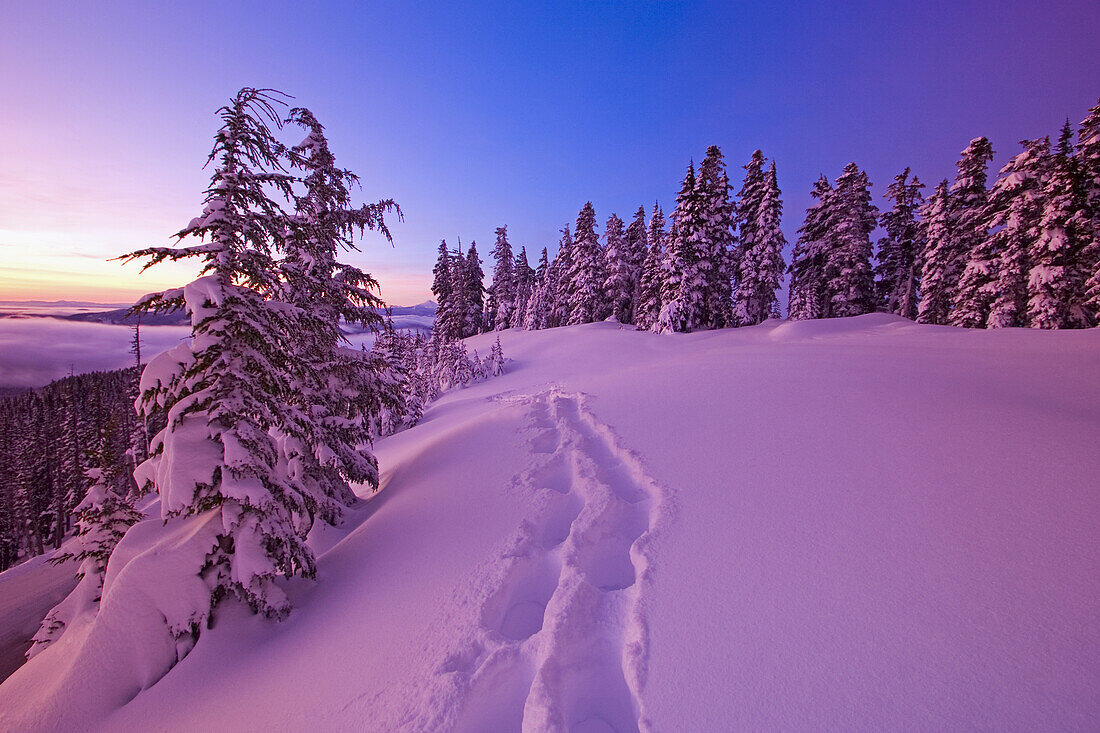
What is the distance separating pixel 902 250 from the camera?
35656 millimetres

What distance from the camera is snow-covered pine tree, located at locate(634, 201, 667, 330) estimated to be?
1362 inches

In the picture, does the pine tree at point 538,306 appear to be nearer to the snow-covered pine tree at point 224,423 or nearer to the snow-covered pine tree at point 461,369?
the snow-covered pine tree at point 461,369

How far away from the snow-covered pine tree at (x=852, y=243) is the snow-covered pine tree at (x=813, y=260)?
1081 mm

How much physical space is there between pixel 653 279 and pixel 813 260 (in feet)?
48.9

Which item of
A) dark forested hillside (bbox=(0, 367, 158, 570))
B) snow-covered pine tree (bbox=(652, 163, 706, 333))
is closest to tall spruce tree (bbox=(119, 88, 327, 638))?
snow-covered pine tree (bbox=(652, 163, 706, 333))

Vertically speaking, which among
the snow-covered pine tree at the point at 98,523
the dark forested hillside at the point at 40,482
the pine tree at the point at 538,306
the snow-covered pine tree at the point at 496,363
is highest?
the pine tree at the point at 538,306

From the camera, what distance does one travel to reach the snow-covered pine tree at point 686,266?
28906 mm

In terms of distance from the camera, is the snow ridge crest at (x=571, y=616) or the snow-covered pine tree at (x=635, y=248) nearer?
the snow ridge crest at (x=571, y=616)

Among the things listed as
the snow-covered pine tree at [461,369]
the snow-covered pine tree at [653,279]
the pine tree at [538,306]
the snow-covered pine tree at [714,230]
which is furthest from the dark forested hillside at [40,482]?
the snow-covered pine tree at [714,230]

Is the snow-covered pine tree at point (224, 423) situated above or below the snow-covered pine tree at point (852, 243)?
below

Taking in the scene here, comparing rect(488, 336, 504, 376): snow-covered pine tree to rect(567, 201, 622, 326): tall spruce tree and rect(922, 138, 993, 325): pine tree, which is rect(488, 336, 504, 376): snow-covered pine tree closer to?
rect(567, 201, 622, 326): tall spruce tree

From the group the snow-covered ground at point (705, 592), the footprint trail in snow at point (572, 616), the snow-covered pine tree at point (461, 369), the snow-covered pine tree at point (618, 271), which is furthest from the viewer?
the snow-covered pine tree at point (618, 271)

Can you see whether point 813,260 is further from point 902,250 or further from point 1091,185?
point 1091,185

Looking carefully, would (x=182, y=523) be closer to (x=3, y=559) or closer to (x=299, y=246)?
(x=299, y=246)
